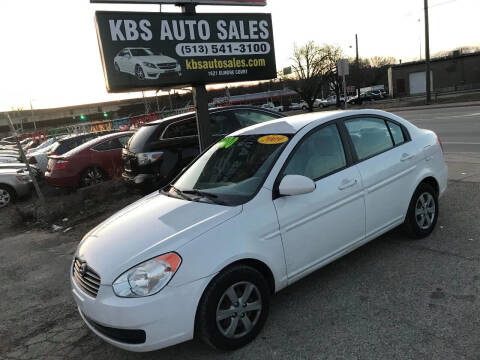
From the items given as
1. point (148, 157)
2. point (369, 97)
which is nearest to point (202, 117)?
point (148, 157)

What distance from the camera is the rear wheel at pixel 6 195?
10.8 metres

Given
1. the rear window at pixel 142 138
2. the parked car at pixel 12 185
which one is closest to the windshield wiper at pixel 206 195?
the rear window at pixel 142 138

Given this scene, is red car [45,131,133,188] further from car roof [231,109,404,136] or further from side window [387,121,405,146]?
side window [387,121,405,146]

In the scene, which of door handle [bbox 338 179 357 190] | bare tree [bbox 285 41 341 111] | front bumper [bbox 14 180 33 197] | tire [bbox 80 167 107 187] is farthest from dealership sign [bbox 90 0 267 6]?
bare tree [bbox 285 41 341 111]

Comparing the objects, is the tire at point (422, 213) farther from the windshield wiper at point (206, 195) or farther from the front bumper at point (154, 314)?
the front bumper at point (154, 314)

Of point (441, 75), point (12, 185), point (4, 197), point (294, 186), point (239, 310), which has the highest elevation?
point (441, 75)

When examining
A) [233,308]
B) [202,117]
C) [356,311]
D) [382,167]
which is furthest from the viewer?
[202,117]

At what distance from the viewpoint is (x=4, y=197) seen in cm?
1088

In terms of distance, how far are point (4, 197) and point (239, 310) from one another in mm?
10281

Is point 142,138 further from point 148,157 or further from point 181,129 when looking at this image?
point 181,129

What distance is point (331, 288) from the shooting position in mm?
3643

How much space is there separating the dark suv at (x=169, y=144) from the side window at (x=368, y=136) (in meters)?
3.52

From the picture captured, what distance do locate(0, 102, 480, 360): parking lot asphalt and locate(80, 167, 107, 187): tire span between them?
224 inches

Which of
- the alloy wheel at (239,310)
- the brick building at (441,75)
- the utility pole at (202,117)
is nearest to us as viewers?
the alloy wheel at (239,310)
